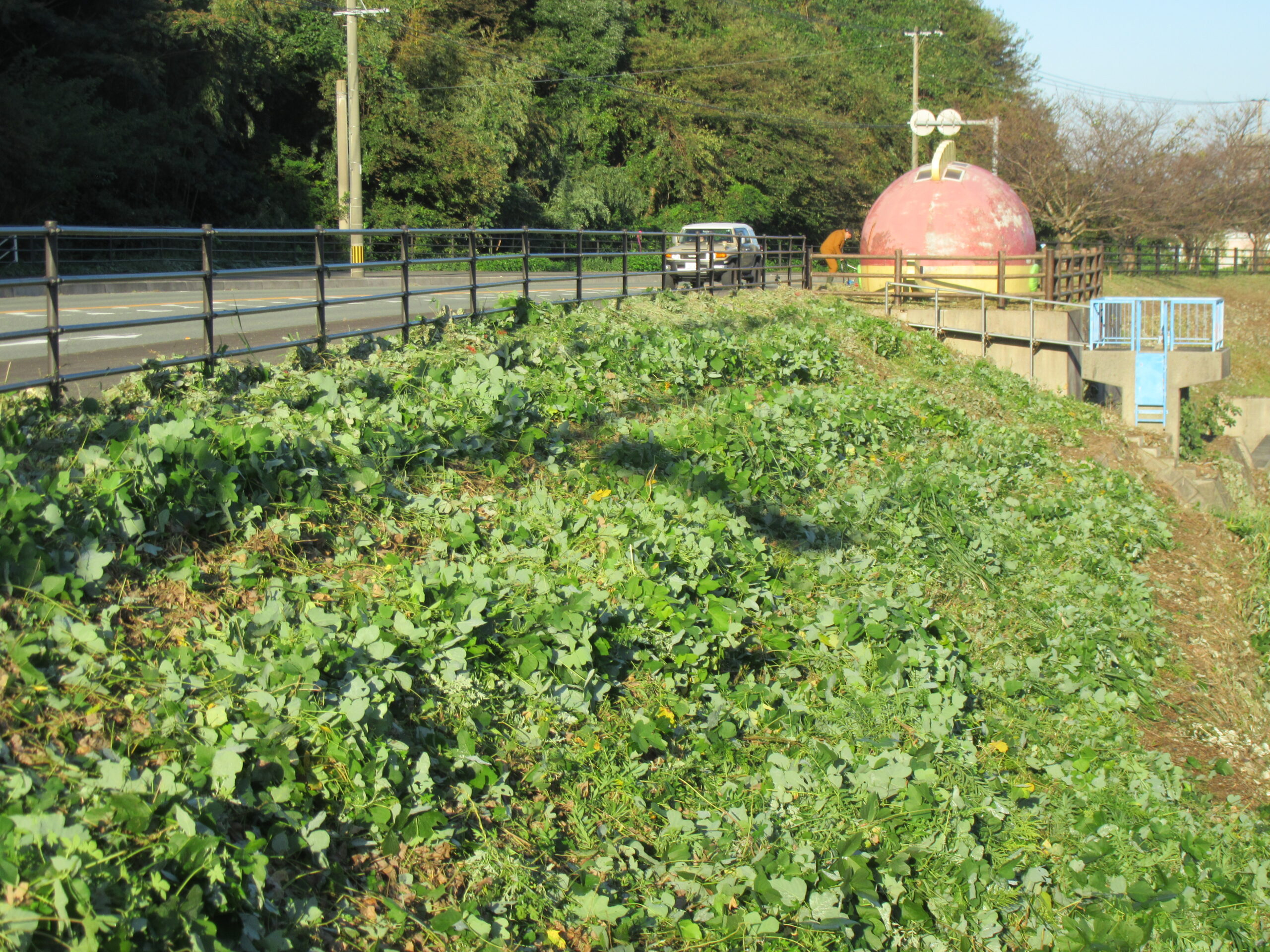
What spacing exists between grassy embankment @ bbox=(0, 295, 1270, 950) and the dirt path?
32 cm

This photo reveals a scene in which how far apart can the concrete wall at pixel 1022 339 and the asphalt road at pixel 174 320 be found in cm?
702

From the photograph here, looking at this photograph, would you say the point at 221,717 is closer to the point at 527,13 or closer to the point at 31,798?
the point at 31,798

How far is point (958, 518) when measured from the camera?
9141 mm

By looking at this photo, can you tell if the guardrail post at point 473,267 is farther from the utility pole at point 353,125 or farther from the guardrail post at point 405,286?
the utility pole at point 353,125

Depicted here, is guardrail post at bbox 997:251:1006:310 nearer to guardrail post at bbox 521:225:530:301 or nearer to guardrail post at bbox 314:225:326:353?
guardrail post at bbox 521:225:530:301

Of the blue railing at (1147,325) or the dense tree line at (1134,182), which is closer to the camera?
the blue railing at (1147,325)

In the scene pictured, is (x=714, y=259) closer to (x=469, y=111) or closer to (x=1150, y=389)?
(x=1150, y=389)

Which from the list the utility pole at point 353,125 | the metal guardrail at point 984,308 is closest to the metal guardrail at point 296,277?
the utility pole at point 353,125

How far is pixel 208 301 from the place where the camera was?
7.21 m

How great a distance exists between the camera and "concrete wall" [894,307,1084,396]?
62.7 ft

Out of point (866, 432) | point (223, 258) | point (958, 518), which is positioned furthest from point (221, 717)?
point (223, 258)

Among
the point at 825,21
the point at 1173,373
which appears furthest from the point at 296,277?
the point at 825,21

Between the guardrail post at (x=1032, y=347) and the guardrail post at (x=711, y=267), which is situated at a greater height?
the guardrail post at (x=711, y=267)

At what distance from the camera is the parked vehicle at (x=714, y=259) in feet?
58.9
